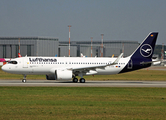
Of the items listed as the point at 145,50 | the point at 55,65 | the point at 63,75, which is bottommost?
the point at 63,75

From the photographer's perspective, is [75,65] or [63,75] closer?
[63,75]

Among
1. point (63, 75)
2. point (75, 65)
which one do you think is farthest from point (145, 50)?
point (63, 75)

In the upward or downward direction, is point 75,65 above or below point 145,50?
below

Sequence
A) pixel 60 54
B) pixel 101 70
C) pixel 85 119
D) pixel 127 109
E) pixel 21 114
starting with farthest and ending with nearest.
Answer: pixel 60 54, pixel 101 70, pixel 127 109, pixel 21 114, pixel 85 119

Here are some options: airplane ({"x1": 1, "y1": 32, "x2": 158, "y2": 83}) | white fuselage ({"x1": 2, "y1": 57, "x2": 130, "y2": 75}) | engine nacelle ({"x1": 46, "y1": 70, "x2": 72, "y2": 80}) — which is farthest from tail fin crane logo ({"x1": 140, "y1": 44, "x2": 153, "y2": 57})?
engine nacelle ({"x1": 46, "y1": 70, "x2": 72, "y2": 80})

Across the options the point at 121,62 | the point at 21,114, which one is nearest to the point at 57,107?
the point at 21,114

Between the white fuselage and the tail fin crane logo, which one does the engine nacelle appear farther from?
the tail fin crane logo

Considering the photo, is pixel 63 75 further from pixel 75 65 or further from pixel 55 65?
pixel 75 65

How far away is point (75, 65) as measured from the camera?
40969 mm

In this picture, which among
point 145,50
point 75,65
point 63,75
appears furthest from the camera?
point 145,50

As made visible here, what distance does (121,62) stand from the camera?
42688 mm

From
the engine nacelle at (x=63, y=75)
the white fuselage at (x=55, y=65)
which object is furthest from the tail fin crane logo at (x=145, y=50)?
the engine nacelle at (x=63, y=75)

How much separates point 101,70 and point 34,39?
10665 cm

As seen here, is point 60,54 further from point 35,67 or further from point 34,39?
point 35,67
